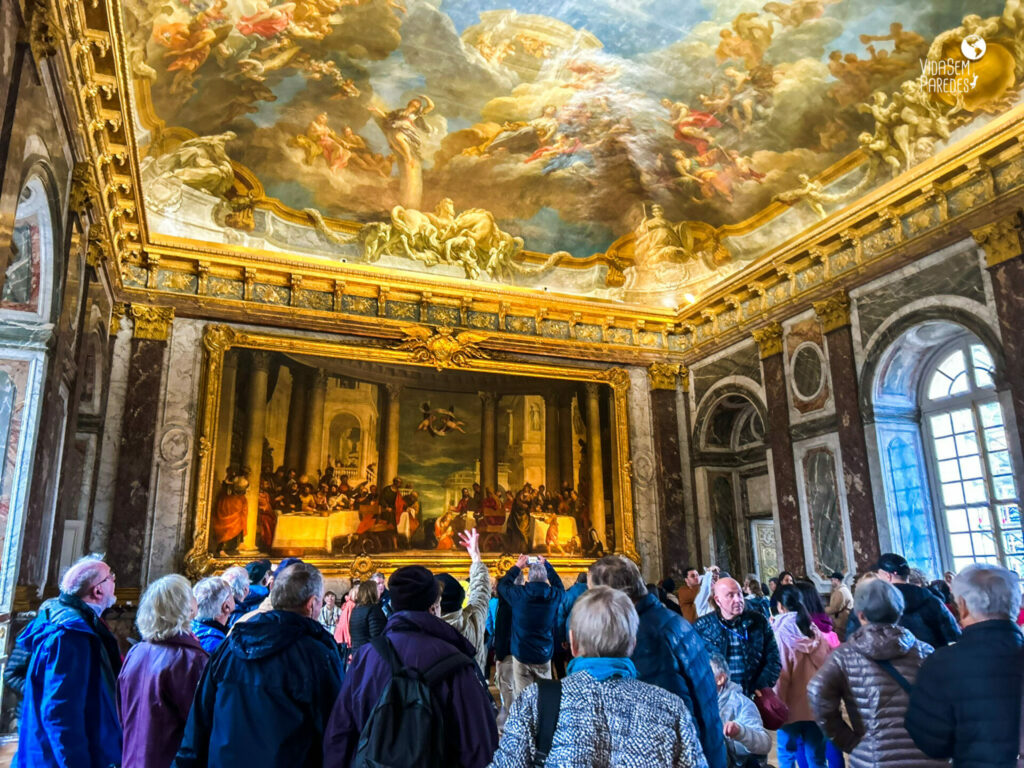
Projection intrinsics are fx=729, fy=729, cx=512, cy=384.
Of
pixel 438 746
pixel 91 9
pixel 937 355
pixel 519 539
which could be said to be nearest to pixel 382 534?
pixel 519 539

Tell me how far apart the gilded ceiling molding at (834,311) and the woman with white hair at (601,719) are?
38.1 feet

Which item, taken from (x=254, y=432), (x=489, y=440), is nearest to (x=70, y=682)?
(x=254, y=432)

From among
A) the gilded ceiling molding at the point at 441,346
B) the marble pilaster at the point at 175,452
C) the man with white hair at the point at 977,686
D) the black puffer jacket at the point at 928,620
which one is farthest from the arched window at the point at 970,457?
the marble pilaster at the point at 175,452

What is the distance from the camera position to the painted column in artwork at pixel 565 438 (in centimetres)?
1524

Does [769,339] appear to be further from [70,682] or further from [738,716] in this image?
[70,682]

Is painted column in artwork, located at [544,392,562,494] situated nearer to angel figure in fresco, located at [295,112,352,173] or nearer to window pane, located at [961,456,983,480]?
angel figure in fresco, located at [295,112,352,173]

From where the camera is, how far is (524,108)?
13875 mm

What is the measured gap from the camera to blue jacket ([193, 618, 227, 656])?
3.87 meters

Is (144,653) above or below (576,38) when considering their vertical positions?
below

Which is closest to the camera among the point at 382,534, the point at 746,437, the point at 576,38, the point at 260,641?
the point at 260,641

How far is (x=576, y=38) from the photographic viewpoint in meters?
12.6

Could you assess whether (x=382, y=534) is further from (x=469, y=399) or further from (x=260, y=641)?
(x=260, y=641)

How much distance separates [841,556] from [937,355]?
3.60 meters

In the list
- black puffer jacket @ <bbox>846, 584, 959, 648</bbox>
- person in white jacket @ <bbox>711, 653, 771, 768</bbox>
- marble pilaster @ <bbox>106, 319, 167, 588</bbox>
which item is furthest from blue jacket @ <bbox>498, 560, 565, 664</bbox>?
marble pilaster @ <bbox>106, 319, 167, 588</bbox>
